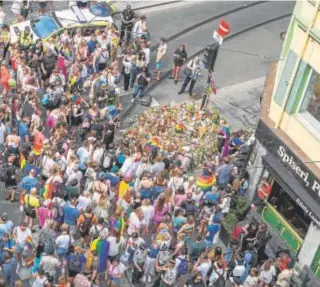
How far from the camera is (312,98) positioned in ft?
60.1

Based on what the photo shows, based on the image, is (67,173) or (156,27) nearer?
(67,173)

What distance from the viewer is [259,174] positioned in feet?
66.4

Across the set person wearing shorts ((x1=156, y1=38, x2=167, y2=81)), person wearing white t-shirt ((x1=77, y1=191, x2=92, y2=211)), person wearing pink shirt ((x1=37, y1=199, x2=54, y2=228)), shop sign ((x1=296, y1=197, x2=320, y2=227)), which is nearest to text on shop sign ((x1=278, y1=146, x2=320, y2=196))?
shop sign ((x1=296, y1=197, x2=320, y2=227))

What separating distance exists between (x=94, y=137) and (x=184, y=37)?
9.68 metres

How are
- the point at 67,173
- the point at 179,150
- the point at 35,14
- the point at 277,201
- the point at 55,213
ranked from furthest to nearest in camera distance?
the point at 35,14
the point at 179,150
the point at 277,201
the point at 67,173
the point at 55,213

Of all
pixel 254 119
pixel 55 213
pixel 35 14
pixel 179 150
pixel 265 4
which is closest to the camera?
pixel 55 213

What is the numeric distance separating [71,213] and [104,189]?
3.57 feet

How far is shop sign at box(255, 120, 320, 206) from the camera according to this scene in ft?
59.3

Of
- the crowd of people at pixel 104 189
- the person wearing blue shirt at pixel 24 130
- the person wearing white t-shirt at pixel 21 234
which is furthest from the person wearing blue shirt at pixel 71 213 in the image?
the person wearing blue shirt at pixel 24 130

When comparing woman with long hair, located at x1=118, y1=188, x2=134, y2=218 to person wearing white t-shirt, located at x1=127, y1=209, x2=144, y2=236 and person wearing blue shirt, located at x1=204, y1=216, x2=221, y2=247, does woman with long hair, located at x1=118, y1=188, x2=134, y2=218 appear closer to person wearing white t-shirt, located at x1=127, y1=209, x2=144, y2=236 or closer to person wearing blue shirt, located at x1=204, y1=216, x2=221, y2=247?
person wearing white t-shirt, located at x1=127, y1=209, x2=144, y2=236

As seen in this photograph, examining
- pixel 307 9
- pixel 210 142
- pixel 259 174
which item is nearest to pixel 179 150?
pixel 210 142

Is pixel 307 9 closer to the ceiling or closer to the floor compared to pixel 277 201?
closer to the ceiling

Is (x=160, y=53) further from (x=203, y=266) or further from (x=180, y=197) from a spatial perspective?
(x=203, y=266)

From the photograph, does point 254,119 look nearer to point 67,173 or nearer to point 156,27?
point 156,27
